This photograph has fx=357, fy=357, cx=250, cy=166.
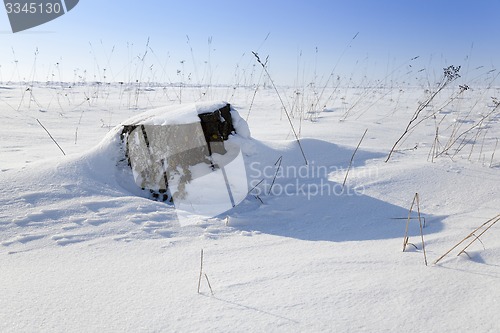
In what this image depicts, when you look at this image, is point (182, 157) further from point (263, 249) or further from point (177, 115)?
point (263, 249)

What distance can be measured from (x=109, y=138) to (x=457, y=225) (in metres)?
1.93

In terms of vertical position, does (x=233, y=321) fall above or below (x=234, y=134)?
below

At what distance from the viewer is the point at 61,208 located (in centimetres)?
158

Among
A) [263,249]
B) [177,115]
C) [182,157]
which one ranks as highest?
[177,115]

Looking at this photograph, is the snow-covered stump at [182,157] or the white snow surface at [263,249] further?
the snow-covered stump at [182,157]

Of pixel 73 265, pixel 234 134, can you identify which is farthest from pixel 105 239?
pixel 234 134

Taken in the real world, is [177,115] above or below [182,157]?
above

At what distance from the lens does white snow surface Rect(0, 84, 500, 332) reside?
887mm

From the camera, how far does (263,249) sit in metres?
1.37

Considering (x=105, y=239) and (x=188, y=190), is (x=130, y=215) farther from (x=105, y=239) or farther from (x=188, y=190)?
(x=188, y=190)

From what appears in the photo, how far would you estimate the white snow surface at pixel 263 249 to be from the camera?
2.91ft

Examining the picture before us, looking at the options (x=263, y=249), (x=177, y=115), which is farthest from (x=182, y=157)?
(x=263, y=249)

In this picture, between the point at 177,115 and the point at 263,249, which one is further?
the point at 177,115

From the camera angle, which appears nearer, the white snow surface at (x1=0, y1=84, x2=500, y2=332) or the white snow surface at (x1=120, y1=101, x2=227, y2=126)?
the white snow surface at (x1=0, y1=84, x2=500, y2=332)
